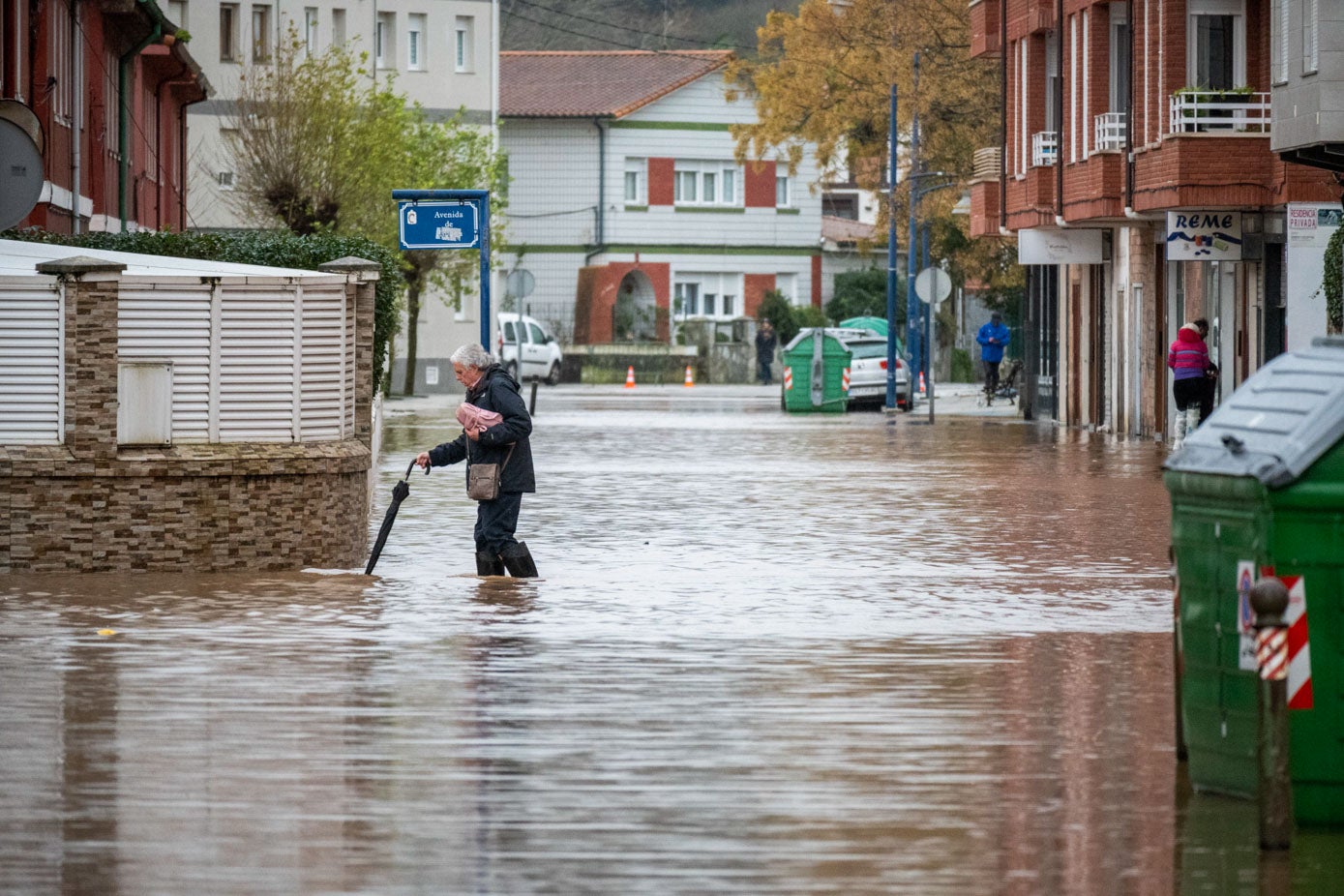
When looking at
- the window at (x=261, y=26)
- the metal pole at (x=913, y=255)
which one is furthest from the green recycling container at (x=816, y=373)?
the window at (x=261, y=26)

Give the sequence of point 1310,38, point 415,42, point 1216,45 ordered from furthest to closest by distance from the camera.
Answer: point 415,42 < point 1216,45 < point 1310,38

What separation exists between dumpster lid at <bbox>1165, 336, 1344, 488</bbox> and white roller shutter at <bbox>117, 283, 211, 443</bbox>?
29.3 feet

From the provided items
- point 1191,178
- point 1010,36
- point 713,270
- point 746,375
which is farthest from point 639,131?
point 1191,178

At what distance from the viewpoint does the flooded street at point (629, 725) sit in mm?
7609

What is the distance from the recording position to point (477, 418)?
1571 centimetres

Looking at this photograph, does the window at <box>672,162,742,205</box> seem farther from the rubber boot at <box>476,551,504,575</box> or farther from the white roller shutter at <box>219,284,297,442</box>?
the rubber boot at <box>476,551,504,575</box>

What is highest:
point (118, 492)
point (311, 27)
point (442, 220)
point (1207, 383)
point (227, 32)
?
point (311, 27)

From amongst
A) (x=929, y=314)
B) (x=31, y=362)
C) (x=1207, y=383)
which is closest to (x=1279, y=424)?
(x=31, y=362)

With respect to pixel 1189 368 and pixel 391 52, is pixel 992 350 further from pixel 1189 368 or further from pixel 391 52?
pixel 1189 368

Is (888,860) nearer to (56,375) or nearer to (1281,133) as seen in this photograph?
(56,375)

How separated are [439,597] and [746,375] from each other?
59.8 m

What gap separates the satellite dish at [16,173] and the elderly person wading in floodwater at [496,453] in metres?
2.80

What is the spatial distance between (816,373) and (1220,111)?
53.1 ft

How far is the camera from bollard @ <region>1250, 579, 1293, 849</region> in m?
7.65
